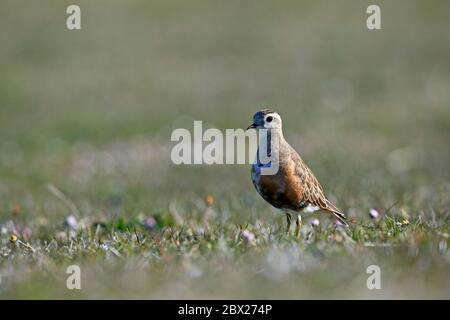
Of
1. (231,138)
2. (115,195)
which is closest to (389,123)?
(231,138)

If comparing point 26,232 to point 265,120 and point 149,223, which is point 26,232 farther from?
point 265,120

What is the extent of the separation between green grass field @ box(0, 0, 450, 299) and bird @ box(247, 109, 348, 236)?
36 centimetres

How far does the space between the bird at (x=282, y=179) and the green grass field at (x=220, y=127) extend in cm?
36

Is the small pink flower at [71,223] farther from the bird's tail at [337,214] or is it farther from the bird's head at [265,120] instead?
the bird's tail at [337,214]

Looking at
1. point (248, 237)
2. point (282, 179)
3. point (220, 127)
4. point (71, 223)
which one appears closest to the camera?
point (248, 237)

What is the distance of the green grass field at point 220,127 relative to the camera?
17.6ft

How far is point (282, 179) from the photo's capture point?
691cm

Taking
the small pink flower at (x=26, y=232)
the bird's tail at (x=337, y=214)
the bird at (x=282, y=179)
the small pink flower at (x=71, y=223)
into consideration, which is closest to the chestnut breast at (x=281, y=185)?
the bird at (x=282, y=179)

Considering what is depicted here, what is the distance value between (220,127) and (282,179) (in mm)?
8982

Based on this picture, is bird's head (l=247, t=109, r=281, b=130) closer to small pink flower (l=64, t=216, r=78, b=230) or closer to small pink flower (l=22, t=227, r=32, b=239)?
small pink flower (l=64, t=216, r=78, b=230)

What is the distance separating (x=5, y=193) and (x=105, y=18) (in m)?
16.4

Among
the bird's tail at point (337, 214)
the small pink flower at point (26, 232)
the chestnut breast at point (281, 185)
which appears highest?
the chestnut breast at point (281, 185)


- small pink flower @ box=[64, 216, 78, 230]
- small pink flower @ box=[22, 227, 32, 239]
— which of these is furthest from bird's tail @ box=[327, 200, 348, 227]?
small pink flower @ box=[22, 227, 32, 239]

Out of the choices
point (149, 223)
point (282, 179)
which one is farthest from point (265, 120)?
point (149, 223)
